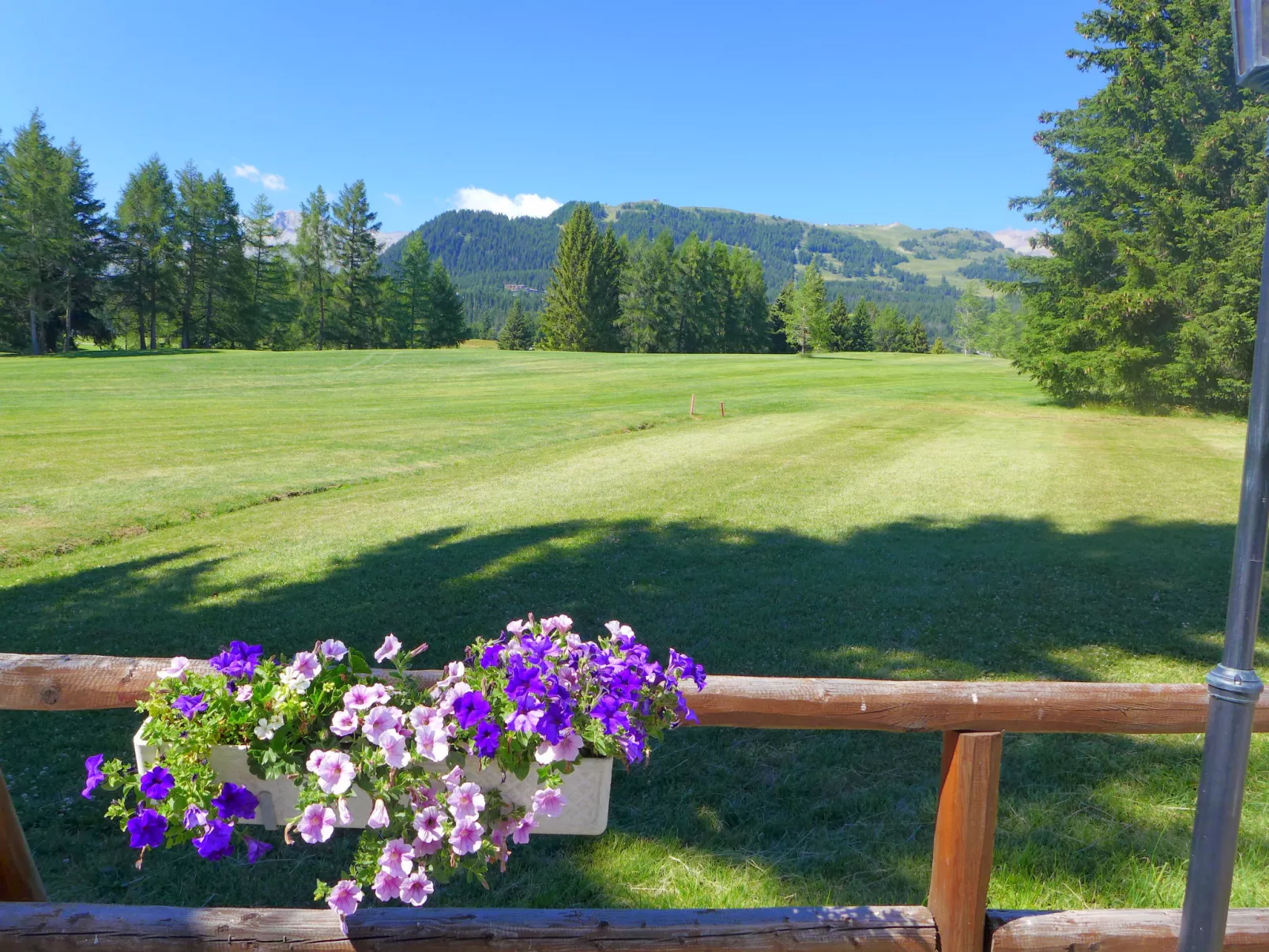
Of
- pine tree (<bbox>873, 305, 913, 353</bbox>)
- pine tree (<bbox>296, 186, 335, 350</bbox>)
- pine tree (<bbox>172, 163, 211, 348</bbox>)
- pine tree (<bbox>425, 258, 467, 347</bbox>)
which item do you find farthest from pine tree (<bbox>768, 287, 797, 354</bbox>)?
pine tree (<bbox>172, 163, 211, 348</bbox>)

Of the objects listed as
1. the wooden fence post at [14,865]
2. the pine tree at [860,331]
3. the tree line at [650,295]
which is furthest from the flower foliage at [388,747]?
the pine tree at [860,331]

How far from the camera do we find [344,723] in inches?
73.9

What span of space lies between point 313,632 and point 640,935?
17.3 ft

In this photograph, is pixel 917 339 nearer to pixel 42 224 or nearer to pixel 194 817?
pixel 42 224

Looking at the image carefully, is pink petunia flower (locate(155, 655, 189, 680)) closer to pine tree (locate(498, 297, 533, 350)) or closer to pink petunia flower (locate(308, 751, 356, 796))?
pink petunia flower (locate(308, 751, 356, 796))

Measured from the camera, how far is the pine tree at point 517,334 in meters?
89.8

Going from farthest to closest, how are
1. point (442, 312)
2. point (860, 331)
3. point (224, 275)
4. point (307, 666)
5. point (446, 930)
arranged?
point (860, 331)
point (442, 312)
point (224, 275)
point (446, 930)
point (307, 666)

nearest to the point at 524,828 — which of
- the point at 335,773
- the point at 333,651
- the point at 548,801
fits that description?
the point at 548,801

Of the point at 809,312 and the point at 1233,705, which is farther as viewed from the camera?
the point at 809,312

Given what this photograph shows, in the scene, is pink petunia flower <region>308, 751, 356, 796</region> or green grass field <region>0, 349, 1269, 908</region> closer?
pink petunia flower <region>308, 751, 356, 796</region>

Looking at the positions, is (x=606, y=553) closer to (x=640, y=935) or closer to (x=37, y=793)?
(x=37, y=793)

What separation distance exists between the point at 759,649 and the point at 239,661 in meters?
5.16

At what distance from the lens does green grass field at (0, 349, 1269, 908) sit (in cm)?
406

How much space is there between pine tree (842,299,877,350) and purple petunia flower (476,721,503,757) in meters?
88.0
